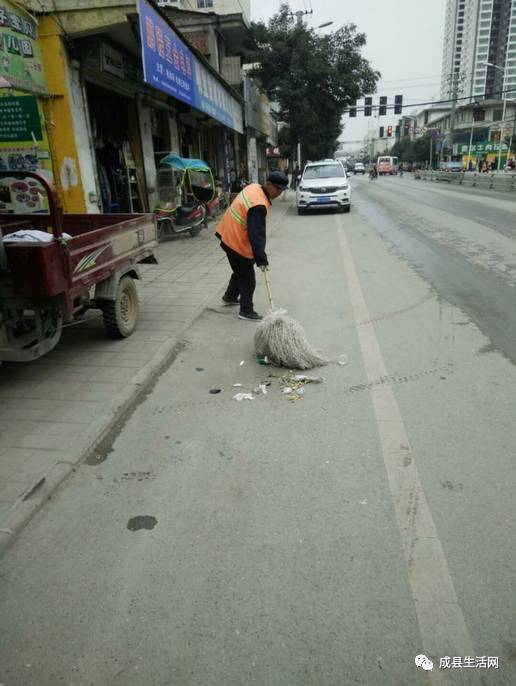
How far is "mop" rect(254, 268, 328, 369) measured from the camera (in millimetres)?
4727

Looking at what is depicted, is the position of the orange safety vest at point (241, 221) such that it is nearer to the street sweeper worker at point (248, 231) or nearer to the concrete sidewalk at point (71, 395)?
the street sweeper worker at point (248, 231)

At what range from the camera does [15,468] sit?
3.26 m

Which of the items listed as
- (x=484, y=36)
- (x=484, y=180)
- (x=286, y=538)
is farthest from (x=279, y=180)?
(x=484, y=36)

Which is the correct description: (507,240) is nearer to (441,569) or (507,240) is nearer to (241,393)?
(241,393)

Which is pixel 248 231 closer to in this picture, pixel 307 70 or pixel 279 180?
pixel 279 180

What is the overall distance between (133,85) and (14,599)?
12239mm

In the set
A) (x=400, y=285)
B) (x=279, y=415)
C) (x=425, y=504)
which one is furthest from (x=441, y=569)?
(x=400, y=285)

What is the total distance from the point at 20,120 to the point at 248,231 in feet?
16.7

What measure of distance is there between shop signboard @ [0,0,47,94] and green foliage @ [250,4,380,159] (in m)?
19.4

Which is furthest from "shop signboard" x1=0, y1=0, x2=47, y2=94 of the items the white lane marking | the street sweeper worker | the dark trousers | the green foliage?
the green foliage

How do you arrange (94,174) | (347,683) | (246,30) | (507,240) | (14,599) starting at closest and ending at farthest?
(347,683)
(14,599)
(94,174)
(507,240)
(246,30)

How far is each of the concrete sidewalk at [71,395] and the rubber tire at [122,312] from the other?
0.12 metres

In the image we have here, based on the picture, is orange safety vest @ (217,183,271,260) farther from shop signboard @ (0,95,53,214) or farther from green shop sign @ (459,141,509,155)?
green shop sign @ (459,141,509,155)

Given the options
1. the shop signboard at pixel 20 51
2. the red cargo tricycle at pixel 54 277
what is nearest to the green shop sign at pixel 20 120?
the shop signboard at pixel 20 51
